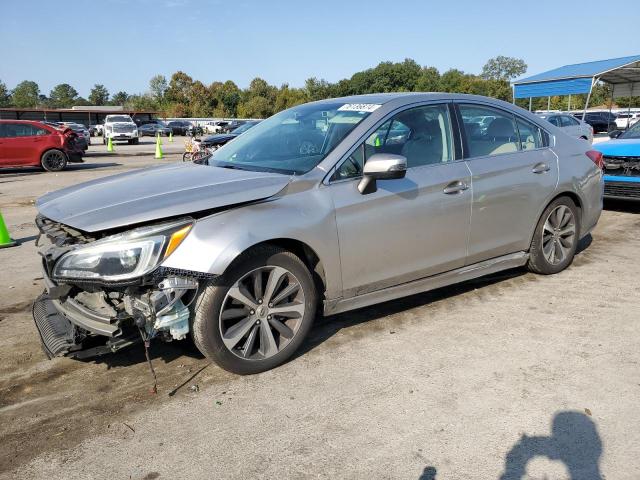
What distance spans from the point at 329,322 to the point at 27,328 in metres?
2.42

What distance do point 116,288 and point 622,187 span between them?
26.8 ft

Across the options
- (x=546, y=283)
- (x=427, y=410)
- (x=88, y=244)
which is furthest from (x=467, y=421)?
(x=546, y=283)

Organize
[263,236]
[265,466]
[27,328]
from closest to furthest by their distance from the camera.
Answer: [265,466] < [263,236] < [27,328]

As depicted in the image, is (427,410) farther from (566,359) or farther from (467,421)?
(566,359)

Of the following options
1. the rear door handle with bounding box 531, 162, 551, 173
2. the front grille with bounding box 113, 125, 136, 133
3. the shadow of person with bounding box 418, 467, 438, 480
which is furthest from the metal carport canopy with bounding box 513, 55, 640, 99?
the front grille with bounding box 113, 125, 136, 133

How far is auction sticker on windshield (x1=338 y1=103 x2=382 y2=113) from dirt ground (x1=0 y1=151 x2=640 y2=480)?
166 centimetres

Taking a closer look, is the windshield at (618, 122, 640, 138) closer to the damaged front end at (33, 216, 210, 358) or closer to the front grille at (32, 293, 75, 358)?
the damaged front end at (33, 216, 210, 358)

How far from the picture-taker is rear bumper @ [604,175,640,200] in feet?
27.5

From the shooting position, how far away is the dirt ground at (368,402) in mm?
2619

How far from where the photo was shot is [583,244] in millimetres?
6711

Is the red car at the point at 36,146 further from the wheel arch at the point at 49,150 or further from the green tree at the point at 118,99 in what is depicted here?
the green tree at the point at 118,99

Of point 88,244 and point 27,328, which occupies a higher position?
point 88,244

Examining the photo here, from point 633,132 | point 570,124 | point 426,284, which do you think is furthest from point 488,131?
point 570,124

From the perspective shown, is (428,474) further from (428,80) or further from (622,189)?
(428,80)
